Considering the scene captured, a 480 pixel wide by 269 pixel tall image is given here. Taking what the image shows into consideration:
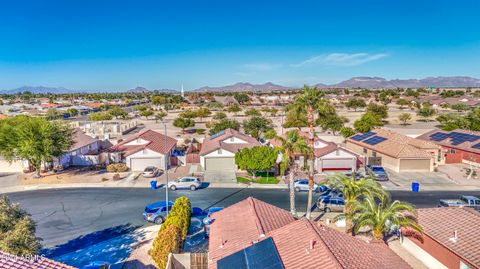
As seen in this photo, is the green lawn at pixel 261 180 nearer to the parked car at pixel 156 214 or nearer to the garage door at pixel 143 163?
the garage door at pixel 143 163

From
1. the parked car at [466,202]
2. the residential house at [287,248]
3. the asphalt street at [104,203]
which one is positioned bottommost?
the asphalt street at [104,203]

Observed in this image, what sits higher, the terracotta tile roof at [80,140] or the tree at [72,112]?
the tree at [72,112]

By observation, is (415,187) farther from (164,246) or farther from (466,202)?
(164,246)

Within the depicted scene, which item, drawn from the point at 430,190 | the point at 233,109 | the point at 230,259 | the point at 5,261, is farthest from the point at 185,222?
the point at 233,109

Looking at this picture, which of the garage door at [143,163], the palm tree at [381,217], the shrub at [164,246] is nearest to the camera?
the shrub at [164,246]

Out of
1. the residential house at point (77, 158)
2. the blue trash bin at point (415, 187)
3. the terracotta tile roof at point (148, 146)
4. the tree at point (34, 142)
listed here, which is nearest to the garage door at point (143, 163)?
the terracotta tile roof at point (148, 146)

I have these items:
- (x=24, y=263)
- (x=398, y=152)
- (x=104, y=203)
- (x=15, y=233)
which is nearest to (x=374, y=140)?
(x=398, y=152)
